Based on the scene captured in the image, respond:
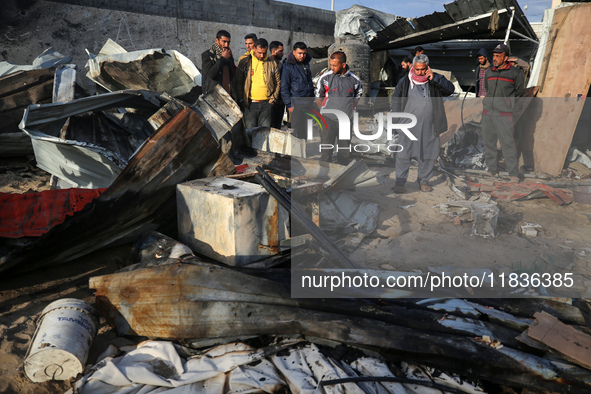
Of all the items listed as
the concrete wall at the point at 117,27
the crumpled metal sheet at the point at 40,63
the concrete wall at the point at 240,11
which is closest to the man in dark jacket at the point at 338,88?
the crumpled metal sheet at the point at 40,63

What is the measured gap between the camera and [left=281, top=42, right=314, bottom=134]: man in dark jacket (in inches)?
236

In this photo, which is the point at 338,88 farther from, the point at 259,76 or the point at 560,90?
the point at 560,90

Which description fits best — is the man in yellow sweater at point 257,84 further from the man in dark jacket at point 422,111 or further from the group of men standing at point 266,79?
the man in dark jacket at point 422,111

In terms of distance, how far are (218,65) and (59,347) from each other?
4.65m

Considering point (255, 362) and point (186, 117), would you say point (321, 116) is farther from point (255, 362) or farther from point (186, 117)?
point (255, 362)

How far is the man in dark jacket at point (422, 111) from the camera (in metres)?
5.26

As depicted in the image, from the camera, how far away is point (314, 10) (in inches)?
517

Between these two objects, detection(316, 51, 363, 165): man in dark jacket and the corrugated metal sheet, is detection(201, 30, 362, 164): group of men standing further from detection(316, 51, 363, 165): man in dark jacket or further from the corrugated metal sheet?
the corrugated metal sheet

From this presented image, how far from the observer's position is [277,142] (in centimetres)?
541

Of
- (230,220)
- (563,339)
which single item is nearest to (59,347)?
(230,220)

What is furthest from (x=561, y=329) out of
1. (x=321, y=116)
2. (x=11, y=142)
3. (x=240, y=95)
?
(x=11, y=142)

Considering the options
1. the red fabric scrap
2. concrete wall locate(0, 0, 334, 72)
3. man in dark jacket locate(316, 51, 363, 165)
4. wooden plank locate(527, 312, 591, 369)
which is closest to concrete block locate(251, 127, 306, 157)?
man in dark jacket locate(316, 51, 363, 165)

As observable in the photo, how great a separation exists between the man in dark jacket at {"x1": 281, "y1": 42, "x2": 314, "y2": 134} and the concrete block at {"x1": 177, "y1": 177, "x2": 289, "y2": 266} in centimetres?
301

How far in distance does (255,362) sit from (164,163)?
175 cm
